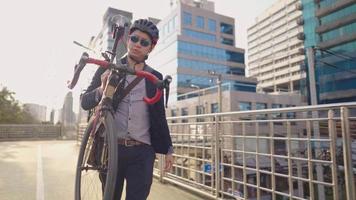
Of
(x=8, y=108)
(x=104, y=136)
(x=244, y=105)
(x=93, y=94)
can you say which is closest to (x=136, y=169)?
(x=104, y=136)

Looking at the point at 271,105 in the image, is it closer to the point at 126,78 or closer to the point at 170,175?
the point at 170,175

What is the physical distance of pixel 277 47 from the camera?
9325cm

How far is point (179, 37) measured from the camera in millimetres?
44969

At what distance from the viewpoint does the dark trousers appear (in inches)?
79.0

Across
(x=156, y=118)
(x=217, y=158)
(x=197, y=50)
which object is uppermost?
(x=197, y=50)

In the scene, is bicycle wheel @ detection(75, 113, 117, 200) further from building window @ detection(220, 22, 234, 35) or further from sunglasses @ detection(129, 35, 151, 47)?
building window @ detection(220, 22, 234, 35)

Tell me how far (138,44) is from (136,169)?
87cm

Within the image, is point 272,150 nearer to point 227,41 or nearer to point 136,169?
point 136,169

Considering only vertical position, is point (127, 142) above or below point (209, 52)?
below

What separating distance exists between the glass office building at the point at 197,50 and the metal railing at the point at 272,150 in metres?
38.0

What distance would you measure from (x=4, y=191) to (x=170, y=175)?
2.58m

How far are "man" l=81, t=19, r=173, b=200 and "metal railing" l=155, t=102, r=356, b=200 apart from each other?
142cm

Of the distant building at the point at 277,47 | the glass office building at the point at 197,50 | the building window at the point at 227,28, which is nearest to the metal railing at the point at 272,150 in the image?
the glass office building at the point at 197,50

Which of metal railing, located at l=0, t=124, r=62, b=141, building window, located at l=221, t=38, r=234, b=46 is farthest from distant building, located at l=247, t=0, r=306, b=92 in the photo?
metal railing, located at l=0, t=124, r=62, b=141
